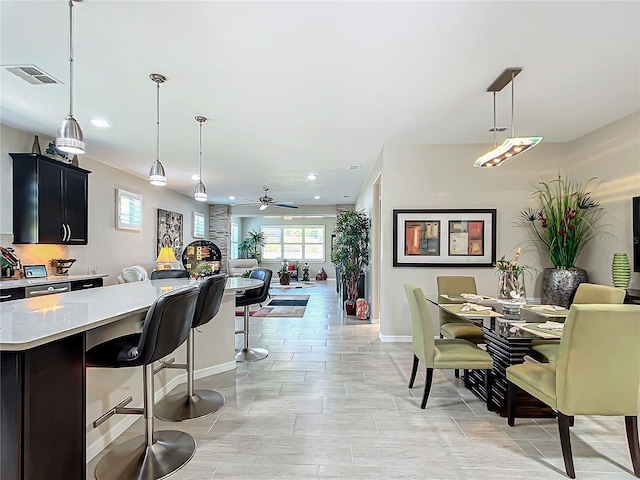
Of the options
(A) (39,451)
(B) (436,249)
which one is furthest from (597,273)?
(A) (39,451)

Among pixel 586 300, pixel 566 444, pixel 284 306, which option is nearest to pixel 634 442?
pixel 566 444

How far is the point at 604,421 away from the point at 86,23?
4.46 meters

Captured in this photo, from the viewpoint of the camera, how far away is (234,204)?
11.3 m

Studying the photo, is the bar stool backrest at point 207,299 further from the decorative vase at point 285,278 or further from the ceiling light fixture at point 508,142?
the decorative vase at point 285,278

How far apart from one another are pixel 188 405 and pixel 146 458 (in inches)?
28.2

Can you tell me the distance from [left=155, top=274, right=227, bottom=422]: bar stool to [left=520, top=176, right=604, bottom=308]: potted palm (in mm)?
3897

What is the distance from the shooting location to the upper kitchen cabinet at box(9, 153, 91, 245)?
Result: 423 centimetres

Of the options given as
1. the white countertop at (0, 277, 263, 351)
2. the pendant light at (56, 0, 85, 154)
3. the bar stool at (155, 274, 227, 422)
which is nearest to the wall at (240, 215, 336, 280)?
the bar stool at (155, 274, 227, 422)

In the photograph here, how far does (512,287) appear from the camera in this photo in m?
3.00

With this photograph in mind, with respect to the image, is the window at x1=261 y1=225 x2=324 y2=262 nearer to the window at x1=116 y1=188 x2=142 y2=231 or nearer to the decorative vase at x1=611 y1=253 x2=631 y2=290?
the window at x1=116 y1=188 x2=142 y2=231

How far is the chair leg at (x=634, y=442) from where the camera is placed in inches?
78.3

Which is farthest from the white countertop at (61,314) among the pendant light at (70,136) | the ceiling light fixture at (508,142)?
the ceiling light fixture at (508,142)

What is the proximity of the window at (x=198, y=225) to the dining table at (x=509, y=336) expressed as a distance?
8430mm

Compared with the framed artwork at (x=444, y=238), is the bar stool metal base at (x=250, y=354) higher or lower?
lower
